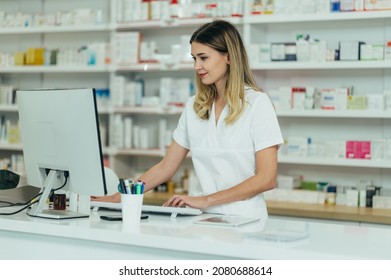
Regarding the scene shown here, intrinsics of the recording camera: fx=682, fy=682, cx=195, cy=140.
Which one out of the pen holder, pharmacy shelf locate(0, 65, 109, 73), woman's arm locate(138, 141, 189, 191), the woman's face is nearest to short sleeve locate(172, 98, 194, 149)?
woman's arm locate(138, 141, 189, 191)

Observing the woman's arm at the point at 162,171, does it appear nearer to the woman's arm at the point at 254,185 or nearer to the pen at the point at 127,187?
the woman's arm at the point at 254,185

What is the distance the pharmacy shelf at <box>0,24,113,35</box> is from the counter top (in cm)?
201

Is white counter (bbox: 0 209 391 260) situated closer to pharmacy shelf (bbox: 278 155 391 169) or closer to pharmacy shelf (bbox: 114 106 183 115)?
pharmacy shelf (bbox: 278 155 391 169)

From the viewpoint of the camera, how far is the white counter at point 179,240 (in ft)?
6.72

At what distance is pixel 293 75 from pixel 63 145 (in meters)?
2.82

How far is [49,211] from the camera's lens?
276 centimetres

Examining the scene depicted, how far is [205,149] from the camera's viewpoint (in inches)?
120

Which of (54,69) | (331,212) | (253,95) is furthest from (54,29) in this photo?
(253,95)

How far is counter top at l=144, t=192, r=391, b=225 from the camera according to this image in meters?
4.29

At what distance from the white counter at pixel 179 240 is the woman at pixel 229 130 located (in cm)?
32

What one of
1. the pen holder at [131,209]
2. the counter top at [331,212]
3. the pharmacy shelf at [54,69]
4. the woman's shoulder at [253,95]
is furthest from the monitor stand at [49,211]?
the pharmacy shelf at [54,69]

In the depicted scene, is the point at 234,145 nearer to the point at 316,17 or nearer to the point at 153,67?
the point at 316,17

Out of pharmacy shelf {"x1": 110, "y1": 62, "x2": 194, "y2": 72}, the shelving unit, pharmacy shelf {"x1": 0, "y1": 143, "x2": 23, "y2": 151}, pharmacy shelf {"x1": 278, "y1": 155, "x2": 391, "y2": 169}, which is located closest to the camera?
pharmacy shelf {"x1": 278, "y1": 155, "x2": 391, "y2": 169}
